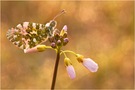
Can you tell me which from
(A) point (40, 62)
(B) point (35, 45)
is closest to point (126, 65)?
(A) point (40, 62)

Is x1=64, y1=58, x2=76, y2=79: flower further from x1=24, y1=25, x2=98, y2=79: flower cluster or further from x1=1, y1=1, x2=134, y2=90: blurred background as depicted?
x1=1, y1=1, x2=134, y2=90: blurred background

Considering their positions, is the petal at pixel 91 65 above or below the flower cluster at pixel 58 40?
below

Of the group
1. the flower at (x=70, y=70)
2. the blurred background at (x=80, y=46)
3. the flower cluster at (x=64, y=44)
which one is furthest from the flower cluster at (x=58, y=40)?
the blurred background at (x=80, y=46)

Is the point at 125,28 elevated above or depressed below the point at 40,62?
above

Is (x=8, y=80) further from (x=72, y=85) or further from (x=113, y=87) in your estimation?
(x=113, y=87)

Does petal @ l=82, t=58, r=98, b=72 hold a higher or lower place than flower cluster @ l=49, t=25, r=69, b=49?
lower

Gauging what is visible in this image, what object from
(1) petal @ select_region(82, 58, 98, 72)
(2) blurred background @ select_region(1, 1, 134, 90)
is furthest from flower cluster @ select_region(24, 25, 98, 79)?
(2) blurred background @ select_region(1, 1, 134, 90)

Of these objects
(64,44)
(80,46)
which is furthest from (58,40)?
(80,46)

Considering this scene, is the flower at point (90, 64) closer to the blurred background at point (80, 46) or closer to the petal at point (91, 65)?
the petal at point (91, 65)
